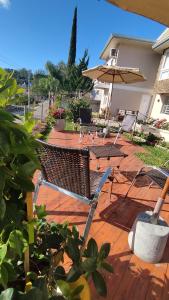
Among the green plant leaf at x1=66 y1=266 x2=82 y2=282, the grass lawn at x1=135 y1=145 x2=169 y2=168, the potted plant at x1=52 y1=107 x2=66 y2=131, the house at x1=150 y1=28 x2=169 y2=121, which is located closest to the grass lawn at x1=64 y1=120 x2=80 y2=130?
the potted plant at x1=52 y1=107 x2=66 y2=131

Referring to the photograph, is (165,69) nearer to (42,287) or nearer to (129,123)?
(129,123)

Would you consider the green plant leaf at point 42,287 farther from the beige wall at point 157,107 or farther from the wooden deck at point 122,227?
the beige wall at point 157,107

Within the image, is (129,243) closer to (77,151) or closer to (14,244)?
(77,151)

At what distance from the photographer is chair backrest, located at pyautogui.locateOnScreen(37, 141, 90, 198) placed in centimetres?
214

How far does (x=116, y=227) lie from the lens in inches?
111

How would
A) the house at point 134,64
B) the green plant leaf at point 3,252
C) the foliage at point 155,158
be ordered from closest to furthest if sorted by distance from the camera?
the green plant leaf at point 3,252 < the foliage at point 155,158 < the house at point 134,64

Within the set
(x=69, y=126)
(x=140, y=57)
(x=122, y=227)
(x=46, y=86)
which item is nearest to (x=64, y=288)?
(x=122, y=227)

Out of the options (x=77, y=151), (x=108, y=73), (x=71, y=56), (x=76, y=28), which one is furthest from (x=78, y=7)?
(x=77, y=151)

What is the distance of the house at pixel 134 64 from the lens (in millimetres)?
18706

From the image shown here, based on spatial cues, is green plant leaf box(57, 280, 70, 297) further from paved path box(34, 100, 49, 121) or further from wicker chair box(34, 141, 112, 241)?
paved path box(34, 100, 49, 121)

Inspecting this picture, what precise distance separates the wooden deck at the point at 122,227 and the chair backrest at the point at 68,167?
65 centimetres

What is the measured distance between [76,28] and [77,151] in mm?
43518

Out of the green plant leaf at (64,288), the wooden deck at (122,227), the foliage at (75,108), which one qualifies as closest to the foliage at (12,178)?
the green plant leaf at (64,288)

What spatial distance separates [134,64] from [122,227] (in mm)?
19211
